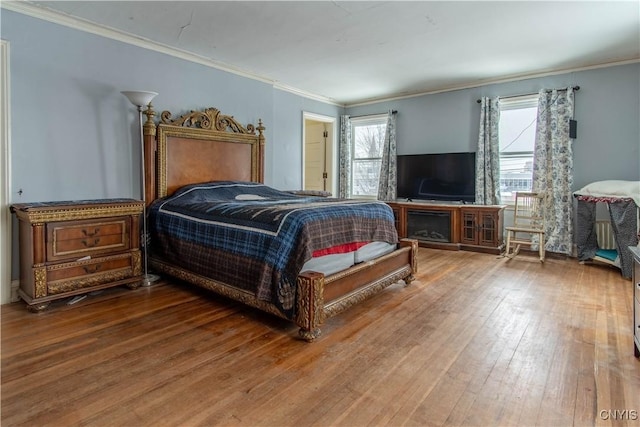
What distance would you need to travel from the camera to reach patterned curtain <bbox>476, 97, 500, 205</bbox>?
5.11 m

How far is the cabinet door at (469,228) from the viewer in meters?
5.06

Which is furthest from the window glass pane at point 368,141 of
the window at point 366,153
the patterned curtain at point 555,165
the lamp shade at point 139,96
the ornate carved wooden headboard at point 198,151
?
the lamp shade at point 139,96

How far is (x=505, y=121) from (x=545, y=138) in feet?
2.06

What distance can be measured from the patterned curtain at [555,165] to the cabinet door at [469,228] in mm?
859

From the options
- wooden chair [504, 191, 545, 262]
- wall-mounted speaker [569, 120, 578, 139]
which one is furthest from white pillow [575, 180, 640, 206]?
wall-mounted speaker [569, 120, 578, 139]

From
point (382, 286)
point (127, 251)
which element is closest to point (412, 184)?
point (382, 286)

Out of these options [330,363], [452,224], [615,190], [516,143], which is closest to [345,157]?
[452,224]

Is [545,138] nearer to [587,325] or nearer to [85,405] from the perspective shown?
[587,325]

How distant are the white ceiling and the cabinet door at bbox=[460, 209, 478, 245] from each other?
1.92m

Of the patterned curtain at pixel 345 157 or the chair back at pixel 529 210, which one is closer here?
the chair back at pixel 529 210

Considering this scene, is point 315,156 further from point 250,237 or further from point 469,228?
point 250,237

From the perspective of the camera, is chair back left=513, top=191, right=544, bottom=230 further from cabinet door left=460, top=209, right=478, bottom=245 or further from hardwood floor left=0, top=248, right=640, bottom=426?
hardwood floor left=0, top=248, right=640, bottom=426

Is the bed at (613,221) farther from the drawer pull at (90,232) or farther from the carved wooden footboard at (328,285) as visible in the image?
the drawer pull at (90,232)

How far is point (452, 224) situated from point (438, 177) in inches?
31.7
